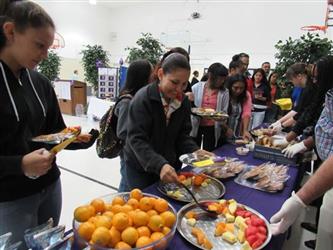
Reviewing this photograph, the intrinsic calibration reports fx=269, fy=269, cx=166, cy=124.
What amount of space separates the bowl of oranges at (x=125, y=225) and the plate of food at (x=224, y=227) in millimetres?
106

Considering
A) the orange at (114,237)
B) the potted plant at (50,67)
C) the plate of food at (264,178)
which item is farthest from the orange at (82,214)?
the potted plant at (50,67)

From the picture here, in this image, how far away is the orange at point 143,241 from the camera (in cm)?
71

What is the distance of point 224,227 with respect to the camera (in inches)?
36.6

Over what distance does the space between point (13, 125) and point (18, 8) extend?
1.27 feet

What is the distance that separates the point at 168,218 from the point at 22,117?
0.61 metres

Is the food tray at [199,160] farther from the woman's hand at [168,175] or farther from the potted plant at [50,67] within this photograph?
the potted plant at [50,67]

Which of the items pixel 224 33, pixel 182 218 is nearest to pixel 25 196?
pixel 182 218

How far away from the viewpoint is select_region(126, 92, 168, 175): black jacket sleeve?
1162 mm

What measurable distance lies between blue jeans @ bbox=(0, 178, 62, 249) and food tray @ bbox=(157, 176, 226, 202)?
1.49 feet

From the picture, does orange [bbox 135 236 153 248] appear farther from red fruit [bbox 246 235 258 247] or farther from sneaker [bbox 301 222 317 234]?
sneaker [bbox 301 222 317 234]

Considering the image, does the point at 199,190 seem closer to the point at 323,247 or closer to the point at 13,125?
the point at 323,247

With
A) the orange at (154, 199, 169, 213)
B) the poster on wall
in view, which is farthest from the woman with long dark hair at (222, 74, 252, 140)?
the poster on wall

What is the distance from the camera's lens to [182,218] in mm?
978

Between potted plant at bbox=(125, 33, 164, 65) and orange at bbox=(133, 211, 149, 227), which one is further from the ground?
potted plant at bbox=(125, 33, 164, 65)
